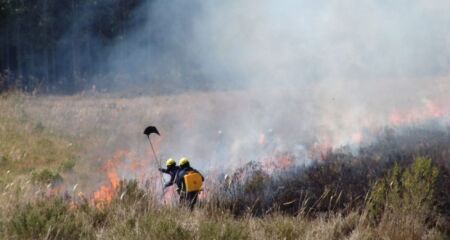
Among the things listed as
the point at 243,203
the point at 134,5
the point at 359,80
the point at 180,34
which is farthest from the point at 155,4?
the point at 243,203

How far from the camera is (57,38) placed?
2548 centimetres

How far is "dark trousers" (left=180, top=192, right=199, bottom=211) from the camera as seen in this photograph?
19.4 ft

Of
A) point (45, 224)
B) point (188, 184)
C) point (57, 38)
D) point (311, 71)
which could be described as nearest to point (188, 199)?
point (188, 184)

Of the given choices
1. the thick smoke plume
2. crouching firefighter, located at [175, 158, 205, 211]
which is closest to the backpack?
crouching firefighter, located at [175, 158, 205, 211]

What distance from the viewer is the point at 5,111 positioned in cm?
1414

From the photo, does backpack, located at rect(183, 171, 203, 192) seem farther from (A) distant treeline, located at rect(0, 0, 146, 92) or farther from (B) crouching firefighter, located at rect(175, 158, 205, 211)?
(A) distant treeline, located at rect(0, 0, 146, 92)

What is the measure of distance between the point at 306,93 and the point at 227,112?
2.21m

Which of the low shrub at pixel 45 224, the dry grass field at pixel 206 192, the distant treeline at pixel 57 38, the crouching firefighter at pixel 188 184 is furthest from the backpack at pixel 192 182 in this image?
the distant treeline at pixel 57 38

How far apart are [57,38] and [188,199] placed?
21.0m

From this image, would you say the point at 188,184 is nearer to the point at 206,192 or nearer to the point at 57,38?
the point at 206,192

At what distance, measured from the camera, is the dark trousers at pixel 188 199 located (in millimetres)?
5909

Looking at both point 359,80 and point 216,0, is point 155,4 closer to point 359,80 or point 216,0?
point 216,0

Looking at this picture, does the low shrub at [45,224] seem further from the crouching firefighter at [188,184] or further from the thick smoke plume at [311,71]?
the thick smoke plume at [311,71]

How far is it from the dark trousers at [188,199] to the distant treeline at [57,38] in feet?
45.4
